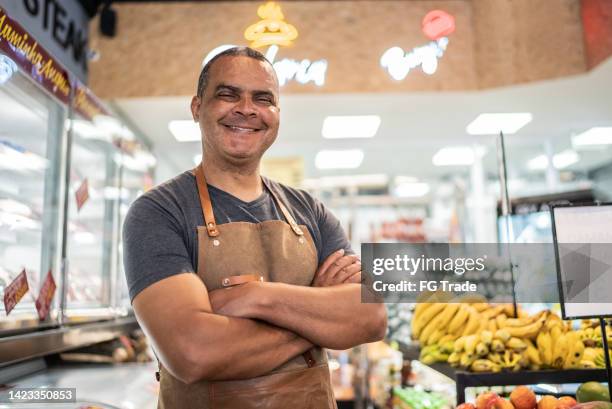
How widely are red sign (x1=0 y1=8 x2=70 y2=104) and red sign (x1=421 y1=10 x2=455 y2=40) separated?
3029 mm

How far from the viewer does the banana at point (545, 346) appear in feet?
7.87

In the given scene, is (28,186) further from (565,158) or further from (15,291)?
(565,158)

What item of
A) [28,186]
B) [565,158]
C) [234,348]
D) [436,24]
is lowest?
[234,348]

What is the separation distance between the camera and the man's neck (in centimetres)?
167

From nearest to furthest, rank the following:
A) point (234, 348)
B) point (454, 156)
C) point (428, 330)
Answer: point (234, 348)
point (428, 330)
point (454, 156)

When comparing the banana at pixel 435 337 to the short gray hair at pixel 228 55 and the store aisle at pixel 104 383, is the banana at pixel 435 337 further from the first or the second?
the short gray hair at pixel 228 55

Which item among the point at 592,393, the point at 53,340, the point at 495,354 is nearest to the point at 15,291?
the point at 53,340

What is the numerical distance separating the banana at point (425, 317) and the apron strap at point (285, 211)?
1.48 m

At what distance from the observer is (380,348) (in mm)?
4691

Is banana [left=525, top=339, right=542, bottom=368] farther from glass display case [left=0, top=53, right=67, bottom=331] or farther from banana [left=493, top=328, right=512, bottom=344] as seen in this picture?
glass display case [left=0, top=53, right=67, bottom=331]

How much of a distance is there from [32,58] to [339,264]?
1873 millimetres

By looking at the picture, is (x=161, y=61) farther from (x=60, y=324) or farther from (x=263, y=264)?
(x=263, y=264)

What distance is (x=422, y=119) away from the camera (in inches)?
236

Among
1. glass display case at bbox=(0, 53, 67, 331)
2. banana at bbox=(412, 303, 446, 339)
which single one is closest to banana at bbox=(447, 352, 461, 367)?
banana at bbox=(412, 303, 446, 339)
